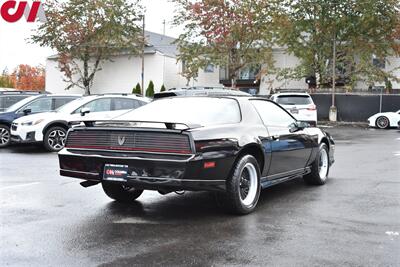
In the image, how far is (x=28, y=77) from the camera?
83.1 meters

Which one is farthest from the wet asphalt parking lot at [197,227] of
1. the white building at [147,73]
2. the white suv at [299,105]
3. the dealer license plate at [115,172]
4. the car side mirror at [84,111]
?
the white building at [147,73]

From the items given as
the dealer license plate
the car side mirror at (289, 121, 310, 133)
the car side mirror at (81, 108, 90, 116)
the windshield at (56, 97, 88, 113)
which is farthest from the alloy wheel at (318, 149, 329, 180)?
the windshield at (56, 97, 88, 113)

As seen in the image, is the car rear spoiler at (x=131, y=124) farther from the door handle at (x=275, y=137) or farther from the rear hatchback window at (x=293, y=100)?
the rear hatchback window at (x=293, y=100)

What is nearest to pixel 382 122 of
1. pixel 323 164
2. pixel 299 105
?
pixel 299 105

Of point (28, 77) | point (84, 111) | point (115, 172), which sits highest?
point (28, 77)

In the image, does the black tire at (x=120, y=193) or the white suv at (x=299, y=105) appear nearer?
the black tire at (x=120, y=193)

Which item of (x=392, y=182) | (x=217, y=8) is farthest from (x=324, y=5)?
(x=392, y=182)

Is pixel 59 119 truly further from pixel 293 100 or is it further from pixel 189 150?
pixel 293 100

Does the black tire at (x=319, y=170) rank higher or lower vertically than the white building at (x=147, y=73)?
lower

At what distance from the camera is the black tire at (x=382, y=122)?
79.5 feet

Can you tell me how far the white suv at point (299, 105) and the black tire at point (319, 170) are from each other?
1072 centimetres

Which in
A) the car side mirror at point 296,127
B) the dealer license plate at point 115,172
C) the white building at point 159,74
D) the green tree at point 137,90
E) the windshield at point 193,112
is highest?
the white building at point 159,74

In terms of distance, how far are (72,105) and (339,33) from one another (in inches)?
824

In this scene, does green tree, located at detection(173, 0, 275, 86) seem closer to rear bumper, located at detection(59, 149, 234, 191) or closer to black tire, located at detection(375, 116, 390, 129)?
black tire, located at detection(375, 116, 390, 129)
